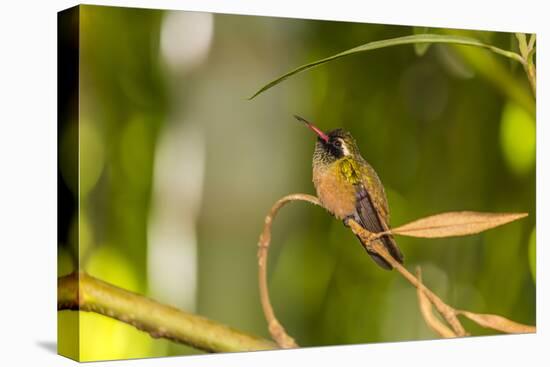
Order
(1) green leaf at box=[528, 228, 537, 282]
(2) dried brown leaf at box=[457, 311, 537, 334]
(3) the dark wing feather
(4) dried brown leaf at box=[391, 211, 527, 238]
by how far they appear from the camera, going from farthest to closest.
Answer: (1) green leaf at box=[528, 228, 537, 282] → (2) dried brown leaf at box=[457, 311, 537, 334] → (4) dried brown leaf at box=[391, 211, 527, 238] → (3) the dark wing feather

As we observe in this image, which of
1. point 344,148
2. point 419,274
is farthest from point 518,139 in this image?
point 344,148

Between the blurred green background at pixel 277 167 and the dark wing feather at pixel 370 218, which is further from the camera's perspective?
the dark wing feather at pixel 370 218

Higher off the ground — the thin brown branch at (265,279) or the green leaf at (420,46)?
the green leaf at (420,46)

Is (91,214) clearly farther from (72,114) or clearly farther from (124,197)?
(72,114)

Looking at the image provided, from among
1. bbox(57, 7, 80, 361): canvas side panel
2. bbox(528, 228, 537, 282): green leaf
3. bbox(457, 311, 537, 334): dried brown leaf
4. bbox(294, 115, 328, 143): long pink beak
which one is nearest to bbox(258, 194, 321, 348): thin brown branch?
bbox(294, 115, 328, 143): long pink beak

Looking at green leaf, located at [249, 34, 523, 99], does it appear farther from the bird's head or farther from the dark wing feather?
the dark wing feather

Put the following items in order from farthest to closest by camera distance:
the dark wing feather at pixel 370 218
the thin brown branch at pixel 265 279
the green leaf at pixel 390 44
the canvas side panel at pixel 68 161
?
1. the dark wing feather at pixel 370 218
2. the thin brown branch at pixel 265 279
3. the green leaf at pixel 390 44
4. the canvas side panel at pixel 68 161

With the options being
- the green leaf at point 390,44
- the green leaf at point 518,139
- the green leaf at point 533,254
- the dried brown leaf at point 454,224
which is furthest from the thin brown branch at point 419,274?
the green leaf at point 390,44

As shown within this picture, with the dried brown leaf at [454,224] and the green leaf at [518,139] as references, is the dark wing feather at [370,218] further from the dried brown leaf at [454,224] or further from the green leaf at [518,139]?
the green leaf at [518,139]
